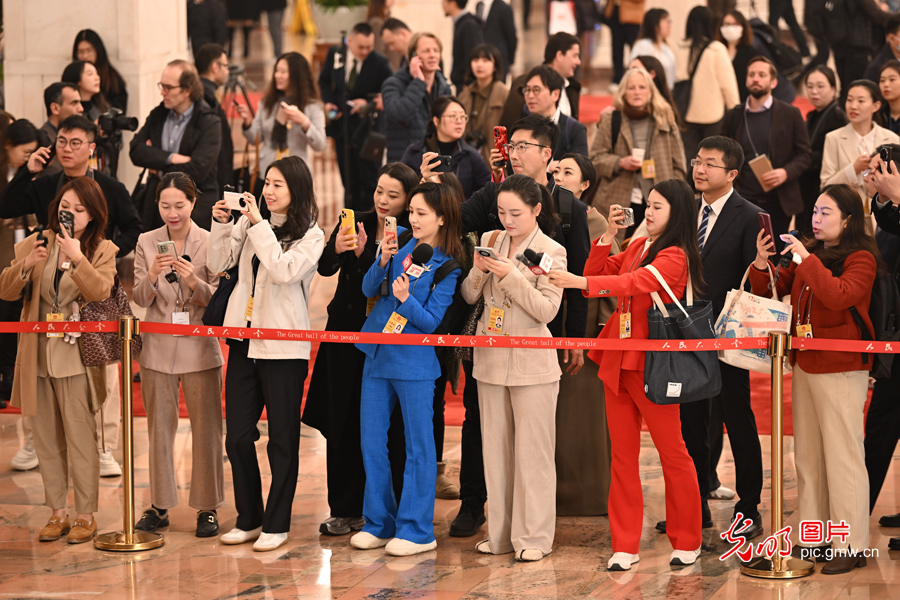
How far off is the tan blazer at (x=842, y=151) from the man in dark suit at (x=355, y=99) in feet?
13.6

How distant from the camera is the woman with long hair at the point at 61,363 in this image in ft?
19.9

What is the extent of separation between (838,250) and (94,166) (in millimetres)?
4504

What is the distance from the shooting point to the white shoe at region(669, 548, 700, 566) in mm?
5602

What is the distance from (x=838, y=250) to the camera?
548 cm

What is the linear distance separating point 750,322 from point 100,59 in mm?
6546

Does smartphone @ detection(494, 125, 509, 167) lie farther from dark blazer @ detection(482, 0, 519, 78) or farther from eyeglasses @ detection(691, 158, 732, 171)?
dark blazer @ detection(482, 0, 519, 78)

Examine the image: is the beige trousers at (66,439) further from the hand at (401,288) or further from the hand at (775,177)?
the hand at (775,177)

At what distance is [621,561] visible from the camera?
5.59 m

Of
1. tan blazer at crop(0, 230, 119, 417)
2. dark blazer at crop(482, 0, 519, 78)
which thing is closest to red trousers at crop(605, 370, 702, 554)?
tan blazer at crop(0, 230, 119, 417)

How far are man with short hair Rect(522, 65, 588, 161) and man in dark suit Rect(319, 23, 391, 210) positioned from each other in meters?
3.52

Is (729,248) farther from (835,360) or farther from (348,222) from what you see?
(348,222)

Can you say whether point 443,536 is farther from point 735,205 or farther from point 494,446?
point 735,205

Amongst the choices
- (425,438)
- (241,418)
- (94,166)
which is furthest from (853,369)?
(94,166)

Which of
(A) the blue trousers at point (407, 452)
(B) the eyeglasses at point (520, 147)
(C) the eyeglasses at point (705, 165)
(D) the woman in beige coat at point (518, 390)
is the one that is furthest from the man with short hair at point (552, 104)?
(A) the blue trousers at point (407, 452)
